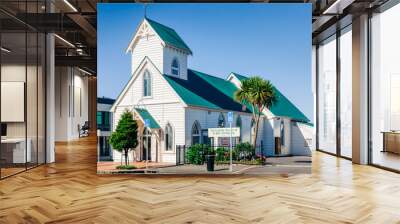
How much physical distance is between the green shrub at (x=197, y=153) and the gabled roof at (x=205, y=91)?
679mm

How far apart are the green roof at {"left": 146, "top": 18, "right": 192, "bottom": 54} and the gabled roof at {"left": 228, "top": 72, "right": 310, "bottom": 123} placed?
1.12 metres

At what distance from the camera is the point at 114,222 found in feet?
12.0

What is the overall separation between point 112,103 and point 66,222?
2931 mm

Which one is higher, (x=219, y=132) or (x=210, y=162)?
(x=219, y=132)

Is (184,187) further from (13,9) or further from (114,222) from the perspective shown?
(13,9)

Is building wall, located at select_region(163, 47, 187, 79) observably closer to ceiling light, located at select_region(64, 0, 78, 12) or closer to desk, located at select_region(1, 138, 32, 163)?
ceiling light, located at select_region(64, 0, 78, 12)

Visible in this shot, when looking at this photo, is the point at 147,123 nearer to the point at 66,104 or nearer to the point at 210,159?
the point at 210,159

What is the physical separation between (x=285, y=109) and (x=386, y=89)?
2.17 metres

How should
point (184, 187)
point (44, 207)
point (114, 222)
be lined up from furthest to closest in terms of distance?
1. point (184, 187)
2. point (44, 207)
3. point (114, 222)

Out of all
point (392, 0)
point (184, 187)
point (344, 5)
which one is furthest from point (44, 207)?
point (392, 0)

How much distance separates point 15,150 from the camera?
6652 mm

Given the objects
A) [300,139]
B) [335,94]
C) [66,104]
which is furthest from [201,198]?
[66,104]

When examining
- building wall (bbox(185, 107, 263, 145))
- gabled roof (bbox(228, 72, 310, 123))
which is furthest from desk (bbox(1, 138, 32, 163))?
gabled roof (bbox(228, 72, 310, 123))

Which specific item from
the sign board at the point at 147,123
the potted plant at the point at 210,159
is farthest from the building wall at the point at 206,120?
the sign board at the point at 147,123
